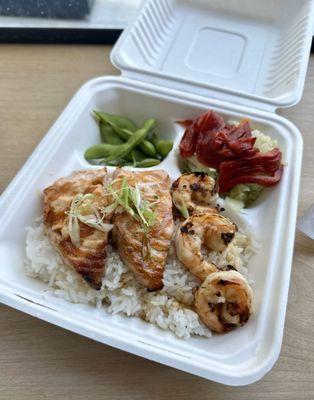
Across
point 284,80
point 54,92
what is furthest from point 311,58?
point 54,92

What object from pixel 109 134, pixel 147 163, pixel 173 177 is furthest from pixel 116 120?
pixel 173 177

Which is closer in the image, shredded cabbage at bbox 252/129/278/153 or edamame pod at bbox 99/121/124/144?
shredded cabbage at bbox 252/129/278/153

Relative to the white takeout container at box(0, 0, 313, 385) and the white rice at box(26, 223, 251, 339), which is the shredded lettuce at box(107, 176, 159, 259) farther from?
the white takeout container at box(0, 0, 313, 385)

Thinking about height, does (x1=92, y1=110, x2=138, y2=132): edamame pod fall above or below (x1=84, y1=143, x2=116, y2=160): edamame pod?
above

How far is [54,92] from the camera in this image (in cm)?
234

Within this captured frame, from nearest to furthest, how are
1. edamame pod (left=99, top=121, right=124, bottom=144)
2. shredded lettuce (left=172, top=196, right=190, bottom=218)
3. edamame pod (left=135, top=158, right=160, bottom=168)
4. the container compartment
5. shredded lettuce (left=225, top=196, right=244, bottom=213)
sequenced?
the container compartment → shredded lettuce (left=172, top=196, right=190, bottom=218) → shredded lettuce (left=225, top=196, right=244, bottom=213) → edamame pod (left=135, top=158, right=160, bottom=168) → edamame pod (left=99, top=121, right=124, bottom=144)

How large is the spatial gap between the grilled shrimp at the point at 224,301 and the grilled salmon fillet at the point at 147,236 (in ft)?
0.55

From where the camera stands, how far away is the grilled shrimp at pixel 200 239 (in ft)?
4.64

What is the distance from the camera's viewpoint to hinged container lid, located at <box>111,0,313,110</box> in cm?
208

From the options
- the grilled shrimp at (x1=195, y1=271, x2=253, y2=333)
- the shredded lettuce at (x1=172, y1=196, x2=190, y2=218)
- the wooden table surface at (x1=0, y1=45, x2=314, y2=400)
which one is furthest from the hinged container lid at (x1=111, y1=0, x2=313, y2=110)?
the grilled shrimp at (x1=195, y1=271, x2=253, y2=333)

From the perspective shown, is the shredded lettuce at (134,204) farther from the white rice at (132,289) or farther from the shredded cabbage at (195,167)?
the shredded cabbage at (195,167)

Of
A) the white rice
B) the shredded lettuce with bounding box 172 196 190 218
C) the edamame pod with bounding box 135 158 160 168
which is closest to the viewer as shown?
the white rice

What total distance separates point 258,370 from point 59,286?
0.71 meters

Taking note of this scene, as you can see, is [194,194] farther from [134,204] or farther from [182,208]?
[134,204]
